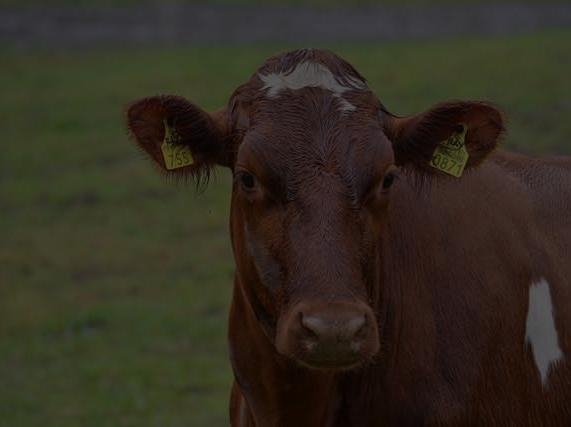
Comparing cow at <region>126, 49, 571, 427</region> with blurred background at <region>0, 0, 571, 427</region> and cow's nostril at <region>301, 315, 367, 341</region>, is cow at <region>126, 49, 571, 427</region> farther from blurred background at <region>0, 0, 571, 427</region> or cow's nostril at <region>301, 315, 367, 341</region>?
blurred background at <region>0, 0, 571, 427</region>

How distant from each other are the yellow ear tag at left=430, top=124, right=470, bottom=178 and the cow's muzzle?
0.95 meters

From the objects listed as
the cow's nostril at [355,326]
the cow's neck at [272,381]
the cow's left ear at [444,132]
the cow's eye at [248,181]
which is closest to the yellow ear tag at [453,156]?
the cow's left ear at [444,132]

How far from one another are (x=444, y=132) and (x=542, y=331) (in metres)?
0.92

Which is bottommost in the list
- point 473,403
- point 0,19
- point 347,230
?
point 0,19

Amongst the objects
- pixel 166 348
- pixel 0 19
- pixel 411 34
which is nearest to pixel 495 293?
pixel 166 348

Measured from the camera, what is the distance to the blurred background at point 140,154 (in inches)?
403

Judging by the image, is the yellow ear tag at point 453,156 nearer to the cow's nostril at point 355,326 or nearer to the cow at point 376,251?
the cow at point 376,251

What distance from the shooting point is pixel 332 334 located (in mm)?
4273

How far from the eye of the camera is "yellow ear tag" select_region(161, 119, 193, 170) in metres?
5.09

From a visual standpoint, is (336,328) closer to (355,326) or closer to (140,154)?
(355,326)

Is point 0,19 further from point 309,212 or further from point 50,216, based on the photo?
point 309,212

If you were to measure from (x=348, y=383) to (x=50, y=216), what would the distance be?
36.0 feet

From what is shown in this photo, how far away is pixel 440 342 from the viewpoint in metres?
5.06

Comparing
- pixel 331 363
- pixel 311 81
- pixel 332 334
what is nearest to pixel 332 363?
pixel 331 363
